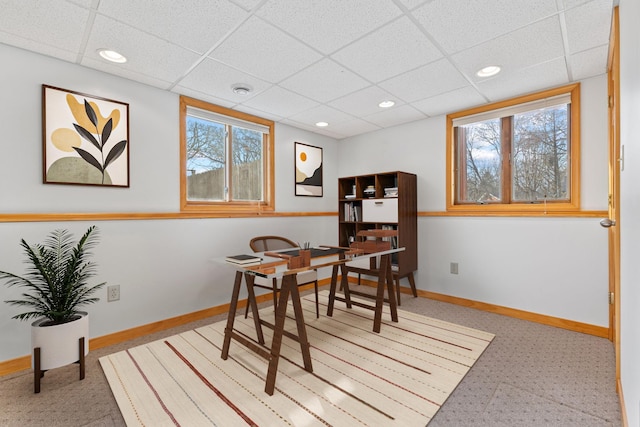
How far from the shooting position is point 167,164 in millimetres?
3000

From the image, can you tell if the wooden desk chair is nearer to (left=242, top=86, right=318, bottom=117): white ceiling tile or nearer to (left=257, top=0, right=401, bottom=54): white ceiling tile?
(left=242, top=86, right=318, bottom=117): white ceiling tile

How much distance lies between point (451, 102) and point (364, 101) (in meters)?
0.99

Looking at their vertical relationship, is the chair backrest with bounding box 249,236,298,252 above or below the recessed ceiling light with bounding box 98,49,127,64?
below

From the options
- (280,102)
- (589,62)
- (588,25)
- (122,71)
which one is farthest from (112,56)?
(589,62)

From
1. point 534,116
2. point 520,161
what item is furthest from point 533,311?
point 534,116

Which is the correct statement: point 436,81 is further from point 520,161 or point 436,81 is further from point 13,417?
point 13,417

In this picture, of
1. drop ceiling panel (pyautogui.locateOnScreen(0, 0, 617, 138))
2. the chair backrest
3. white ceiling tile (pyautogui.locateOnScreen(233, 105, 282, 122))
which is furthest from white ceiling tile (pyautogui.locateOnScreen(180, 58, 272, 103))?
the chair backrest

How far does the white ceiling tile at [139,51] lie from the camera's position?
78.2 inches

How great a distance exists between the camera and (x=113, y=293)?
2.60 m

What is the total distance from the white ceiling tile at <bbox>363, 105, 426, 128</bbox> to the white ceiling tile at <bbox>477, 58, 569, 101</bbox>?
2.61 feet

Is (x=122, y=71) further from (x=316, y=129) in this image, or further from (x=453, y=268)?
(x=453, y=268)

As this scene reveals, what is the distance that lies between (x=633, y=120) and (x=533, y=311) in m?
2.47

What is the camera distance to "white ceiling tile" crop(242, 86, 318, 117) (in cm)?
306

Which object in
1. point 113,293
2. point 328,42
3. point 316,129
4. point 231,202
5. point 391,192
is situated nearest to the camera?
point 328,42
